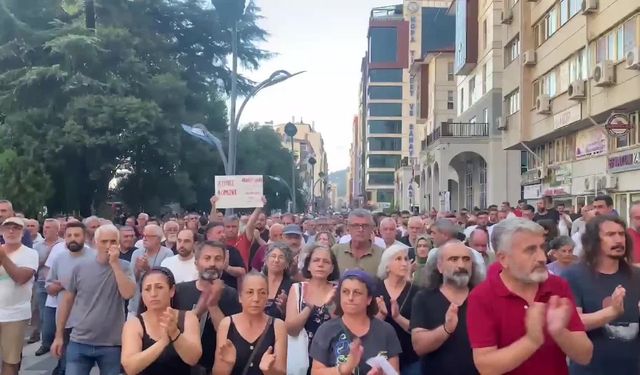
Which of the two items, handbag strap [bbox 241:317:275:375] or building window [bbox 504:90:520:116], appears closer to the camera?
handbag strap [bbox 241:317:275:375]

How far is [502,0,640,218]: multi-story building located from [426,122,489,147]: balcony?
229 inches

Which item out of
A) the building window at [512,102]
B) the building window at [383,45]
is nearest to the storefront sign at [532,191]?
the building window at [512,102]

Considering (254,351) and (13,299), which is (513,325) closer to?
(254,351)

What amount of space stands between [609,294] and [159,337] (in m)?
2.74

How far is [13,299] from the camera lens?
7.39 metres

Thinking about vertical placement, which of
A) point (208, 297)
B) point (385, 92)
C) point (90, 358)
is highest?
point (385, 92)

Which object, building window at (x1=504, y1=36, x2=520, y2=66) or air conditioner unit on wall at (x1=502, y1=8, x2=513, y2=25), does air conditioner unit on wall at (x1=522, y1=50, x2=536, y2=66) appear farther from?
air conditioner unit on wall at (x1=502, y1=8, x2=513, y2=25)

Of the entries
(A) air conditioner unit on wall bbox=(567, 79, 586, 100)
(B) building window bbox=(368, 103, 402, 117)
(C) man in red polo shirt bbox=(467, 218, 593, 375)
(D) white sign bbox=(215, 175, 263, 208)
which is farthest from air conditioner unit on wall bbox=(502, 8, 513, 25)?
(B) building window bbox=(368, 103, 402, 117)

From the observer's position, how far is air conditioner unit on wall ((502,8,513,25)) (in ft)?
109

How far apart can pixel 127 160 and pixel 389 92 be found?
81783 mm

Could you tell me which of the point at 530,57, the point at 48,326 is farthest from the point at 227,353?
the point at 530,57

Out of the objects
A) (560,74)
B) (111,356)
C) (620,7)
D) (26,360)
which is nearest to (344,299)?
(111,356)

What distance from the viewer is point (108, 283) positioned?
6695 millimetres

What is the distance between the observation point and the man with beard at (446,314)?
15.7ft
